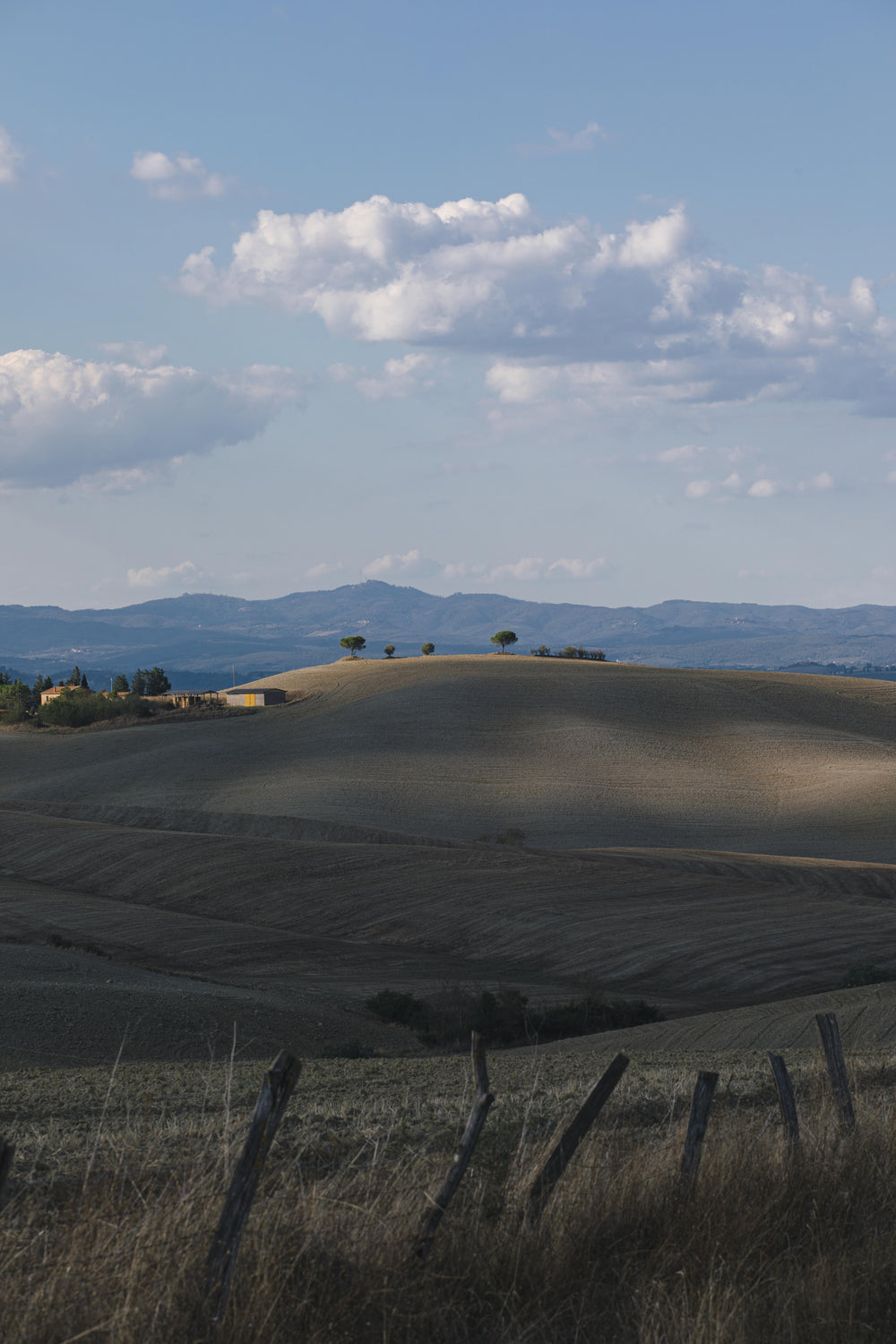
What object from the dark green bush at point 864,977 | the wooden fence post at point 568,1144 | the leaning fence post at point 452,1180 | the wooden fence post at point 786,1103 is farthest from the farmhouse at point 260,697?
the leaning fence post at point 452,1180

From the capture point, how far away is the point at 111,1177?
6359 millimetres

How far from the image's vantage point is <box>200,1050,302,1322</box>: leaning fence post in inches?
199

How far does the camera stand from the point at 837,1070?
8156 mm

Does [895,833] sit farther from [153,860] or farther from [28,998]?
[28,998]

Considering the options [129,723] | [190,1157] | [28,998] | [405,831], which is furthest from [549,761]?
[190,1157]

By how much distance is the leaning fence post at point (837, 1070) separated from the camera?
8.05 metres

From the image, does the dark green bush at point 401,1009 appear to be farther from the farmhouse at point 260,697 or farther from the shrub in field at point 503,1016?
the farmhouse at point 260,697

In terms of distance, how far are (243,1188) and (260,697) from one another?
103m

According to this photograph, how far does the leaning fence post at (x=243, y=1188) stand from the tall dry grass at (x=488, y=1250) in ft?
0.39

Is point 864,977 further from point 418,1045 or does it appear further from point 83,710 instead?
point 83,710

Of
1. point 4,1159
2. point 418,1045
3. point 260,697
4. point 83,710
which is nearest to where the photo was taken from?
point 4,1159

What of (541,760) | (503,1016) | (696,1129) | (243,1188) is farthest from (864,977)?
(541,760)

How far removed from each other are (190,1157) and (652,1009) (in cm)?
1714

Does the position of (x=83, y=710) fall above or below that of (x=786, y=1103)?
below
